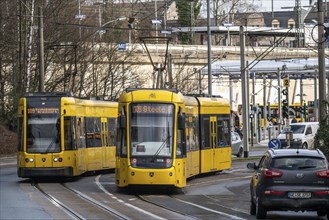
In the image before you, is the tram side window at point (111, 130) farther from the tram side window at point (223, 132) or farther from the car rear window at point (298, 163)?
the car rear window at point (298, 163)

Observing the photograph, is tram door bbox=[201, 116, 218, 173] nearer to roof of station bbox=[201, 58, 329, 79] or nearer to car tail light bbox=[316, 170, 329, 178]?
car tail light bbox=[316, 170, 329, 178]

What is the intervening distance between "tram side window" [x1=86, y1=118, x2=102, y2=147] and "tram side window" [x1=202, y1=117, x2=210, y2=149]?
13.9 feet

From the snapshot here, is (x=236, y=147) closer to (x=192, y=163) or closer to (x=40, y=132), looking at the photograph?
(x=192, y=163)

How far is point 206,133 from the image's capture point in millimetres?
35094

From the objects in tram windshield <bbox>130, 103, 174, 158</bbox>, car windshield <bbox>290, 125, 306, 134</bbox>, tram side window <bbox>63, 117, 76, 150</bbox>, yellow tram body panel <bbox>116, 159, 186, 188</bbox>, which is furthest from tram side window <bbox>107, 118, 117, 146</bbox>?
car windshield <bbox>290, 125, 306, 134</bbox>

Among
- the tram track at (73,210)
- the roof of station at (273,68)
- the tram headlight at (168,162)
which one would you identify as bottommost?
the tram track at (73,210)

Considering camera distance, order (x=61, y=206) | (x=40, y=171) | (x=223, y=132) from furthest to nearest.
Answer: (x=223, y=132) → (x=40, y=171) → (x=61, y=206)

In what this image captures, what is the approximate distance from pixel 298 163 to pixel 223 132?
1690 centimetres

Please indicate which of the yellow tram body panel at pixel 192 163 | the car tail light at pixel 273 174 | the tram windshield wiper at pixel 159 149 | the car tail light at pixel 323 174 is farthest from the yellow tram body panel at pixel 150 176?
the car tail light at pixel 323 174

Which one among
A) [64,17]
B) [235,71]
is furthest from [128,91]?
[235,71]

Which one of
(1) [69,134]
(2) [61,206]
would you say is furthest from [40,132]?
→ (2) [61,206]

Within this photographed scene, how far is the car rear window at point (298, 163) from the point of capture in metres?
20.5

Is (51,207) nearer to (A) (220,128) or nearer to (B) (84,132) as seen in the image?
(B) (84,132)

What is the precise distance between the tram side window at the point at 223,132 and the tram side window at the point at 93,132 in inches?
176
